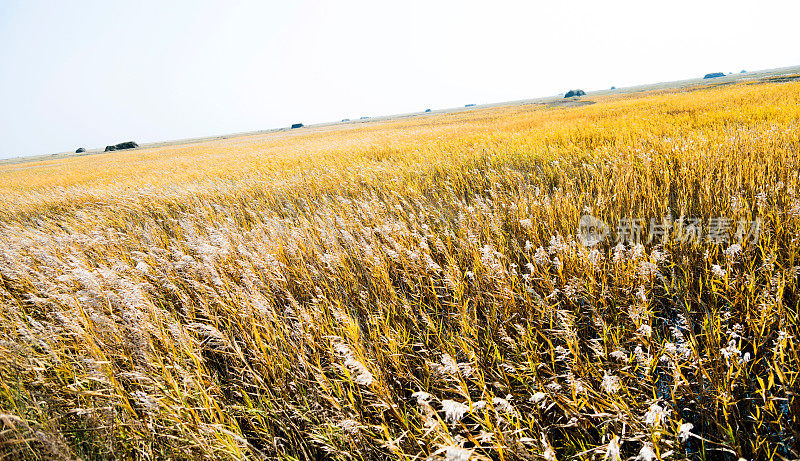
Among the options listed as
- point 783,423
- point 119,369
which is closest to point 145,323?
point 119,369

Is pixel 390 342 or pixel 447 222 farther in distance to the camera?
pixel 447 222

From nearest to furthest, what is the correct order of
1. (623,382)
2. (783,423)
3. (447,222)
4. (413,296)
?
(783,423)
(623,382)
(413,296)
(447,222)

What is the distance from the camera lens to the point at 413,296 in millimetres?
2117

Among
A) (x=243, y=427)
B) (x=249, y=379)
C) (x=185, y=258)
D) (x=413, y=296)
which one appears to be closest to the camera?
(x=243, y=427)

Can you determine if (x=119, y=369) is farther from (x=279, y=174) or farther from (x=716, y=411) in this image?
(x=279, y=174)

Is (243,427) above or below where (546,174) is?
below

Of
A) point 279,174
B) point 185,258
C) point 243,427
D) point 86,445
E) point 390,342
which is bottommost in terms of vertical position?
point 243,427

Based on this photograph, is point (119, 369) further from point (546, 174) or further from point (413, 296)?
point (546, 174)

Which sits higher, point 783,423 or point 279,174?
point 279,174

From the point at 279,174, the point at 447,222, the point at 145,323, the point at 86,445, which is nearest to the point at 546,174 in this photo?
the point at 447,222

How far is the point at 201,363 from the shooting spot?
1.74 m

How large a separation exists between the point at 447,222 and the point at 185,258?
2.27 metres

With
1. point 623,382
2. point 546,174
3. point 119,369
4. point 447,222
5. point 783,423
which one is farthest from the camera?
point 546,174

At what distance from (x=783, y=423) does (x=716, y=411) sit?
22cm
